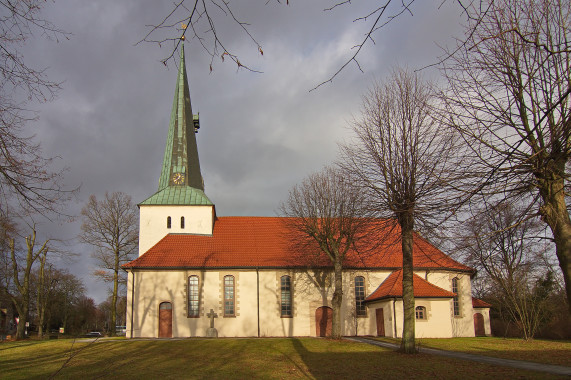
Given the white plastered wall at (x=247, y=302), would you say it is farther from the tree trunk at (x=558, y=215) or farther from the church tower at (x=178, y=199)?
the tree trunk at (x=558, y=215)

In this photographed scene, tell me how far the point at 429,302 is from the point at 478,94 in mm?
22941

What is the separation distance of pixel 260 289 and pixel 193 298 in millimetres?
4817

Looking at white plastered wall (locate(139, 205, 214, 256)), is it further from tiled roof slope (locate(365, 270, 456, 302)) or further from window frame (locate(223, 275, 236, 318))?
tiled roof slope (locate(365, 270, 456, 302))

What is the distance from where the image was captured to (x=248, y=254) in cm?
3438

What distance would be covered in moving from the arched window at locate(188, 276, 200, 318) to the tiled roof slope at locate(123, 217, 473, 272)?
1132 mm

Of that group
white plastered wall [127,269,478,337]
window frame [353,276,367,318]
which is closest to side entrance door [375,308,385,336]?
white plastered wall [127,269,478,337]

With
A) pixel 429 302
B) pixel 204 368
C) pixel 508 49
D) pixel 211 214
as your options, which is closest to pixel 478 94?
pixel 508 49

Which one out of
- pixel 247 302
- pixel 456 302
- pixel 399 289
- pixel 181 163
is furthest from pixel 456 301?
pixel 181 163

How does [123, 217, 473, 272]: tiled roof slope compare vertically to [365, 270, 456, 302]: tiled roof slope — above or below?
above

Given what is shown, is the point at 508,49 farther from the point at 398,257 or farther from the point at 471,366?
the point at 398,257

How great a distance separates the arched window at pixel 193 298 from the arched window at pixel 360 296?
11467 millimetres

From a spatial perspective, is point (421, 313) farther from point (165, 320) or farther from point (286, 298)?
point (165, 320)

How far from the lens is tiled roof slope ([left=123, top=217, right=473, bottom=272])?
3291cm

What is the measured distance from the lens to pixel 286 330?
3247 centimetres
